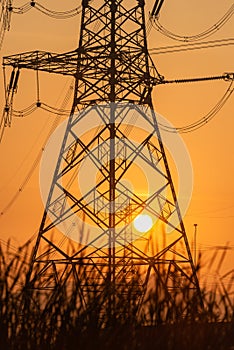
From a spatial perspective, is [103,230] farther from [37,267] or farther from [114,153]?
[37,267]

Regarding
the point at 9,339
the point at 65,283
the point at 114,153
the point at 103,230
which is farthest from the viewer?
the point at 114,153

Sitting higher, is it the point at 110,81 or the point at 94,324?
the point at 110,81

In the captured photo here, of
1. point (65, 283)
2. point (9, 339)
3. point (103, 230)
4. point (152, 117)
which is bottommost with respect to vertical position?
point (9, 339)

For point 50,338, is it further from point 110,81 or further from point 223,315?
point 110,81

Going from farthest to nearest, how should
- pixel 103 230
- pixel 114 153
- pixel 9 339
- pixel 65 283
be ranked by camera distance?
pixel 114 153 < pixel 103 230 < pixel 65 283 < pixel 9 339

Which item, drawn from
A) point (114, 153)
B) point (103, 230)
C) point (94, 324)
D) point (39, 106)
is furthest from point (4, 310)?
point (39, 106)

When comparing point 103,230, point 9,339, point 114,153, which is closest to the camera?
point 9,339

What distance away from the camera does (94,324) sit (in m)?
7.84

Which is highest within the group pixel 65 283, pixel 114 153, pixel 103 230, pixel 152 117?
pixel 152 117

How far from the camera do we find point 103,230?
2791 cm

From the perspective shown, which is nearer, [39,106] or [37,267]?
[37,267]

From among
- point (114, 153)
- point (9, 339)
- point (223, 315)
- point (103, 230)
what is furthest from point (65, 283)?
Answer: point (114, 153)

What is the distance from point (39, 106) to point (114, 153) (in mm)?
4358

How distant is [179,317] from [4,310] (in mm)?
2055
